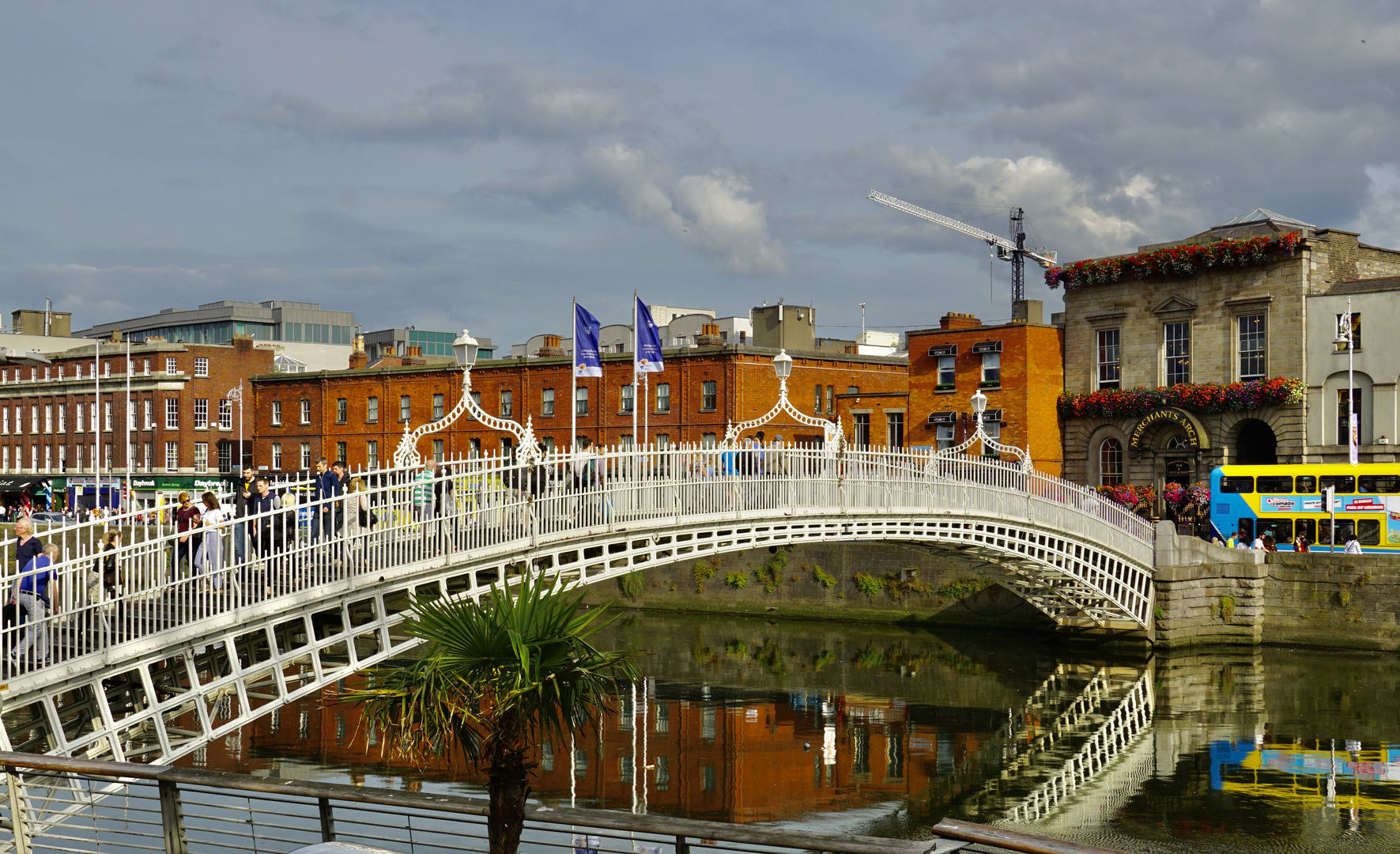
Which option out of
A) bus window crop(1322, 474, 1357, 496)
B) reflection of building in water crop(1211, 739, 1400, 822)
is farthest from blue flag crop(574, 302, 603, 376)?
bus window crop(1322, 474, 1357, 496)

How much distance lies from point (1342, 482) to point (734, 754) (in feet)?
74.4

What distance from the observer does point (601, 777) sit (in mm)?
23219

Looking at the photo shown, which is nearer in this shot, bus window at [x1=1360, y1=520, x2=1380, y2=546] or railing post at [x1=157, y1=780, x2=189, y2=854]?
railing post at [x1=157, y1=780, x2=189, y2=854]

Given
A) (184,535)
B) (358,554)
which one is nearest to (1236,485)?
(358,554)

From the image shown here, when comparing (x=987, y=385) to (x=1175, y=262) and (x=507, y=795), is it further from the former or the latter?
(x=507, y=795)

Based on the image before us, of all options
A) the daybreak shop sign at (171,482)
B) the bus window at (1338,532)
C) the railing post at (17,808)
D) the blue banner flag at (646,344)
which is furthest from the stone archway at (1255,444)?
the daybreak shop sign at (171,482)

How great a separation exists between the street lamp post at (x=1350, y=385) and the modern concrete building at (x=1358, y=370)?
0.31 ft

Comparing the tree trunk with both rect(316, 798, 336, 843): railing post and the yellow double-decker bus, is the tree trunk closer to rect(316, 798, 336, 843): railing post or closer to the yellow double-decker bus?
rect(316, 798, 336, 843): railing post

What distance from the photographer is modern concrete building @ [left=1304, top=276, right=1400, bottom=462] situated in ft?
138

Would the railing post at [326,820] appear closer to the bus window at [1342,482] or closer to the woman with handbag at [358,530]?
the woman with handbag at [358,530]

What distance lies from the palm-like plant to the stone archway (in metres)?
40.5

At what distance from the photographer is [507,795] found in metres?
9.23

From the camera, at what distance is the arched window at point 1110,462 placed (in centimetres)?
4841

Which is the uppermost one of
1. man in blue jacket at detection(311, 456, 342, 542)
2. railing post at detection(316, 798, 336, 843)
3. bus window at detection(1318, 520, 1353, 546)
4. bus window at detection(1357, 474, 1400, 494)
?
man in blue jacket at detection(311, 456, 342, 542)
